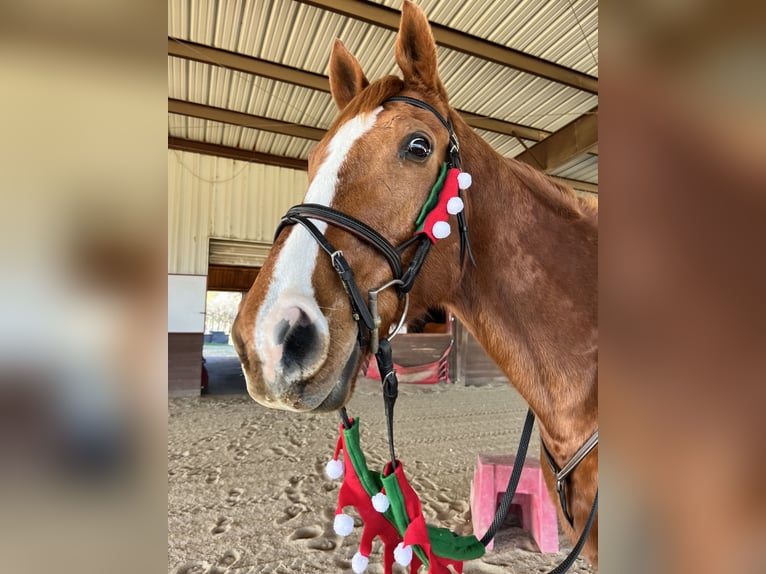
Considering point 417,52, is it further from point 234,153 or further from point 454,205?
point 234,153

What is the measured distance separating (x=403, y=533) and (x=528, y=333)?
688mm

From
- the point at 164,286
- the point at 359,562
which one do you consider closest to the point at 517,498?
the point at 359,562

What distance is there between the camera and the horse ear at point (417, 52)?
3.66ft

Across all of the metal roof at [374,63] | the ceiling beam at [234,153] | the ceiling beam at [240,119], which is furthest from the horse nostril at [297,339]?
the ceiling beam at [234,153]

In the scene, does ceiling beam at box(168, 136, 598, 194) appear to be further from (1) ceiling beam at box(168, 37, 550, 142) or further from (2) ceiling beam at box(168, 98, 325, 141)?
(1) ceiling beam at box(168, 37, 550, 142)

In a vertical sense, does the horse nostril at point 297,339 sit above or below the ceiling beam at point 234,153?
below

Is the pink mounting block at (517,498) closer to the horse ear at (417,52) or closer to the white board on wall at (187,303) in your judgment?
the horse ear at (417,52)

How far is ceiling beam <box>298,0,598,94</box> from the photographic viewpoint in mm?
3705

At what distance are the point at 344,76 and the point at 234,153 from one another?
687 centimetres

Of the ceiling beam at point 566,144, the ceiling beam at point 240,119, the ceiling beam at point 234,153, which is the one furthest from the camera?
the ceiling beam at point 234,153

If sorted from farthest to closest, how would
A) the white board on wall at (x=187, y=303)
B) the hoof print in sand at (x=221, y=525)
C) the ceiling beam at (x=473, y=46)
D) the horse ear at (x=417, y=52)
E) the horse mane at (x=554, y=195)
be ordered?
the white board on wall at (x=187, y=303), the ceiling beam at (x=473, y=46), the hoof print in sand at (x=221, y=525), the horse mane at (x=554, y=195), the horse ear at (x=417, y=52)

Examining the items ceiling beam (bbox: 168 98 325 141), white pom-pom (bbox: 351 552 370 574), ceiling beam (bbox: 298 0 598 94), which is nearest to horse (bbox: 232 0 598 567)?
white pom-pom (bbox: 351 552 370 574)

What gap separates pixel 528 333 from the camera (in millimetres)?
1125

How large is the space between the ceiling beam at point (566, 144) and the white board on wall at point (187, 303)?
592cm
